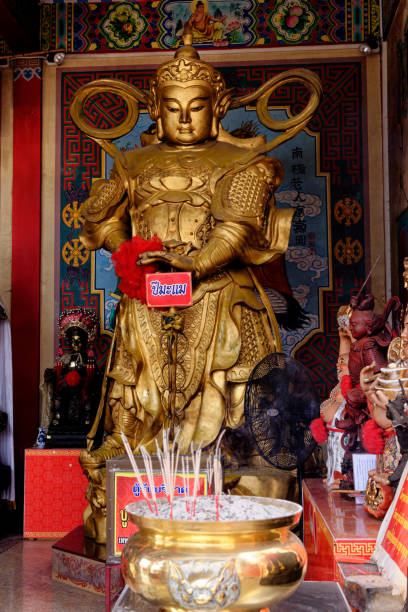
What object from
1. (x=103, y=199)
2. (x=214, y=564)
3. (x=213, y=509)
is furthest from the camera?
(x=103, y=199)

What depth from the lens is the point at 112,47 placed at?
18.5 ft

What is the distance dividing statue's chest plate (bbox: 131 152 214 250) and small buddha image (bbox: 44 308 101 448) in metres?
1.12

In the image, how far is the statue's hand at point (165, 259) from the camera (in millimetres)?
3623

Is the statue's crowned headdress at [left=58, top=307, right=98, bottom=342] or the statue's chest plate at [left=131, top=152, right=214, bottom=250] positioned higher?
the statue's chest plate at [left=131, top=152, right=214, bottom=250]

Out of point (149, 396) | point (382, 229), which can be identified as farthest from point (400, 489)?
point (382, 229)

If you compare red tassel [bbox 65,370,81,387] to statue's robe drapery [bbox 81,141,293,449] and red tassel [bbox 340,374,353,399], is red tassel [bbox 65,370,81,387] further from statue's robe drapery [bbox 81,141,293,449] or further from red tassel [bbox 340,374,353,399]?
red tassel [bbox 340,374,353,399]

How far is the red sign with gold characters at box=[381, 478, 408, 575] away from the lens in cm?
152

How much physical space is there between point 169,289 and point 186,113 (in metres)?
1.17

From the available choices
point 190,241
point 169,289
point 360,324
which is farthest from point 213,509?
point 190,241

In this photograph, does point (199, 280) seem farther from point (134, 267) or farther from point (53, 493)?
point (53, 493)

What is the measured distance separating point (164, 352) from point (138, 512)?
2530 millimetres

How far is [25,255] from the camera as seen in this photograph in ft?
18.0

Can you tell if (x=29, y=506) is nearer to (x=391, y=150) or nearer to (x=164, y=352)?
(x=164, y=352)

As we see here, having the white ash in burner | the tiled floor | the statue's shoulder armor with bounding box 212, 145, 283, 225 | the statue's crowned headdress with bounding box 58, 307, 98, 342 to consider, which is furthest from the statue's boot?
the white ash in burner
